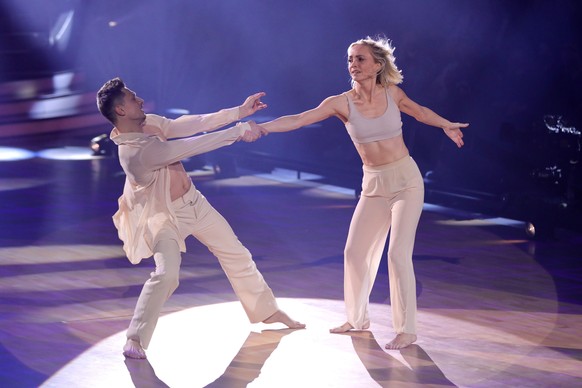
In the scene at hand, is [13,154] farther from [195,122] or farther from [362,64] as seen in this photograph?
[362,64]

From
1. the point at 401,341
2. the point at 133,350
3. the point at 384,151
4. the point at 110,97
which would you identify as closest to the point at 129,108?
the point at 110,97

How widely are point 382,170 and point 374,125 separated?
9.0 inches

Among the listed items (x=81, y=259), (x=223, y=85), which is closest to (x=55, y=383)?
(x=81, y=259)

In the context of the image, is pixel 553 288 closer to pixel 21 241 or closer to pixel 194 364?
pixel 194 364

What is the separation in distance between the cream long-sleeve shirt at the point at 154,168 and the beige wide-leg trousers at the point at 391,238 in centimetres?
77

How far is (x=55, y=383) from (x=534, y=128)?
5453mm

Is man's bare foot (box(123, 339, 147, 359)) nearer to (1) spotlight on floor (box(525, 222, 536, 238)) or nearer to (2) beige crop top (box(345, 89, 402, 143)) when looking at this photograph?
(2) beige crop top (box(345, 89, 402, 143))

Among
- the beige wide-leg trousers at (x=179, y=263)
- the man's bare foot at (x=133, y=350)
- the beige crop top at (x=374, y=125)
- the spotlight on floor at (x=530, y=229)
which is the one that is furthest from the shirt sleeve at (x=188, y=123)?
the spotlight on floor at (x=530, y=229)

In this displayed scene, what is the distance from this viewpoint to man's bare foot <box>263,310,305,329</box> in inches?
212

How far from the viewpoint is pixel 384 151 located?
5184 millimetres

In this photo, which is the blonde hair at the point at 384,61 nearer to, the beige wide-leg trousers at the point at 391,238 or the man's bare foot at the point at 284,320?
the beige wide-leg trousers at the point at 391,238

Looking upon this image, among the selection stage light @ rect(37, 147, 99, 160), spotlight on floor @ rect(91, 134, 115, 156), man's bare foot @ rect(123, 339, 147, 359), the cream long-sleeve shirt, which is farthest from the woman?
stage light @ rect(37, 147, 99, 160)

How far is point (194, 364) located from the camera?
15.9 feet

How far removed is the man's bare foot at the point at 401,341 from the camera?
505 centimetres
